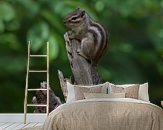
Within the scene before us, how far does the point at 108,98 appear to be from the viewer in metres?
4.99

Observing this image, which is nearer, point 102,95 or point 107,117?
point 107,117

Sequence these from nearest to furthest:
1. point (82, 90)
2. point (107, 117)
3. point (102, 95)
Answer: point (107, 117), point (102, 95), point (82, 90)

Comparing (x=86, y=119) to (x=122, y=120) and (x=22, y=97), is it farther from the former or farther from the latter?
(x=22, y=97)

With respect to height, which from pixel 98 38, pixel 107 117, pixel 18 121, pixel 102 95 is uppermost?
pixel 98 38

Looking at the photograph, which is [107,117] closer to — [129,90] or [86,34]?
[129,90]

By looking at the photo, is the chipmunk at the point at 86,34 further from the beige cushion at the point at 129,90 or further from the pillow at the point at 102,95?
the pillow at the point at 102,95

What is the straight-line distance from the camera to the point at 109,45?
7.55 meters

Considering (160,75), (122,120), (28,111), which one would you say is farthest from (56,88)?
(122,120)

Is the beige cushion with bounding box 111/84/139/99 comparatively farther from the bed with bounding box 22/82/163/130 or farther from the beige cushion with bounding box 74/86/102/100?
the bed with bounding box 22/82/163/130

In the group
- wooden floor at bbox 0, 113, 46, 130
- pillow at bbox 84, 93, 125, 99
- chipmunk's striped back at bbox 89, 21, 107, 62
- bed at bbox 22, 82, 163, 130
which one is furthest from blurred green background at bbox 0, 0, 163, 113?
bed at bbox 22, 82, 163, 130

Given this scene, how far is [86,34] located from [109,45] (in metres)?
1.62

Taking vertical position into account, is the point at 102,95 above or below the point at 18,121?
above

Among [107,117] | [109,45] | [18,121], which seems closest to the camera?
[107,117]

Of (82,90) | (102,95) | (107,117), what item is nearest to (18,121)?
(82,90)
